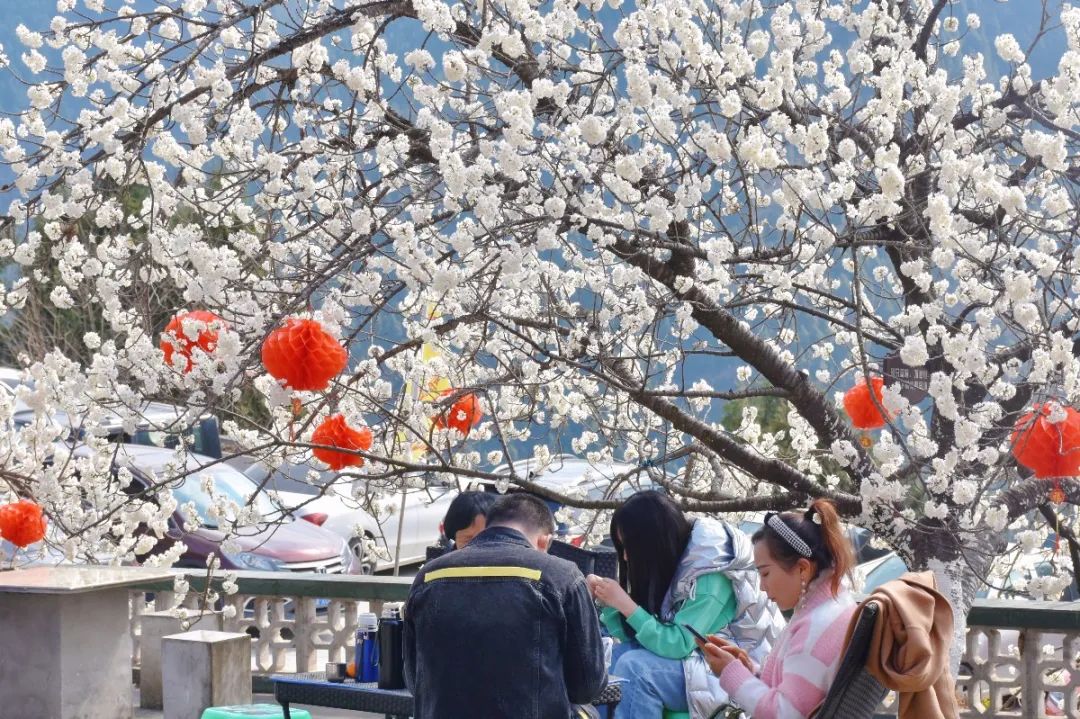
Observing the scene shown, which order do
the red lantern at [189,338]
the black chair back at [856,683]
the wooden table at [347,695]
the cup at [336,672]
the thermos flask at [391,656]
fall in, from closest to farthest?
1. the black chair back at [856,683]
2. the wooden table at [347,695]
3. the thermos flask at [391,656]
4. the cup at [336,672]
5. the red lantern at [189,338]

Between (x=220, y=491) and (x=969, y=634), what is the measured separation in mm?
8177

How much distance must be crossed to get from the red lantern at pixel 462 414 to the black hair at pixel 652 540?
2.45 m

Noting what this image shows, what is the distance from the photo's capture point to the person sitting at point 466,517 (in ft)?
16.3

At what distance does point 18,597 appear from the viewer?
7199 mm

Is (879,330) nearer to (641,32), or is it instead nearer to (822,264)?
(822,264)

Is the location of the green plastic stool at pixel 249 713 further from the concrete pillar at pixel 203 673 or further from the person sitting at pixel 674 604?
the person sitting at pixel 674 604

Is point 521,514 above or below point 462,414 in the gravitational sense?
below

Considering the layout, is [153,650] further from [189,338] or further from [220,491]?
[220,491]

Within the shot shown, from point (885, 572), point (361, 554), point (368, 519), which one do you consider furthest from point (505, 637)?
point (368, 519)

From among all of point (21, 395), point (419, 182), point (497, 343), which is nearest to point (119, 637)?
point (21, 395)

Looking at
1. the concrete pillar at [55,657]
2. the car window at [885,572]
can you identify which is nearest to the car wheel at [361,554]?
the car window at [885,572]

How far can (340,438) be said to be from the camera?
6.14m

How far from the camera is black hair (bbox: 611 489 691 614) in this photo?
4.35 m

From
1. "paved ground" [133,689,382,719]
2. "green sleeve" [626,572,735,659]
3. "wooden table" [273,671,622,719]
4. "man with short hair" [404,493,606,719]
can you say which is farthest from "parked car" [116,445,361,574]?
"man with short hair" [404,493,606,719]
